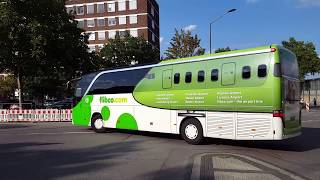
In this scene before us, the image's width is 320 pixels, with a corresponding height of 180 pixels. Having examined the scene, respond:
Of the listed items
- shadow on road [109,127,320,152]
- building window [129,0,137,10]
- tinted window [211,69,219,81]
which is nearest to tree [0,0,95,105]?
shadow on road [109,127,320,152]

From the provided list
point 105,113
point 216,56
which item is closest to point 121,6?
point 105,113

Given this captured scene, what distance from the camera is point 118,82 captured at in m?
19.9

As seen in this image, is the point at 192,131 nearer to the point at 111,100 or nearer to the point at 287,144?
the point at 287,144

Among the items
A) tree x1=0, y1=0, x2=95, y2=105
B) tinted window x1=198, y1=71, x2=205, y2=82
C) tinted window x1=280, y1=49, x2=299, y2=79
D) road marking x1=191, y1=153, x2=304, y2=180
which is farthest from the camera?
tree x1=0, y1=0, x2=95, y2=105

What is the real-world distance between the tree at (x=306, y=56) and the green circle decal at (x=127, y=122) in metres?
46.2

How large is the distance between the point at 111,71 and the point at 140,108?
101 inches

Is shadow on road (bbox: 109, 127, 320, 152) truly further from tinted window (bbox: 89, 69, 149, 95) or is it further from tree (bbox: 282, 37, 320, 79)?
tree (bbox: 282, 37, 320, 79)

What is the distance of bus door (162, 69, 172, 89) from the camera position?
17.2m

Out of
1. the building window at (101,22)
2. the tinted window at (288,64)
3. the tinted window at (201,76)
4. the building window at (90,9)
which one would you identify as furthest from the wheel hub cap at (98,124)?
the building window at (90,9)

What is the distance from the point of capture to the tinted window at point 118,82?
1873cm

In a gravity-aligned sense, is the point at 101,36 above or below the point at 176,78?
above

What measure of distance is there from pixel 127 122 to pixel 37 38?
1691 cm

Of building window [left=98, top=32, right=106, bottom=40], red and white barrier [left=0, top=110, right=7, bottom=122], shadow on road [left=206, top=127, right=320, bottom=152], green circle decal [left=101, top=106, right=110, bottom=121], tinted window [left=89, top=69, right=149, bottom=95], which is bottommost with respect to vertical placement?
shadow on road [left=206, top=127, right=320, bottom=152]

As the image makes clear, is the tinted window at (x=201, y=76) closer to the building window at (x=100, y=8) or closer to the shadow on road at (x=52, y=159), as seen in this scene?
the shadow on road at (x=52, y=159)
